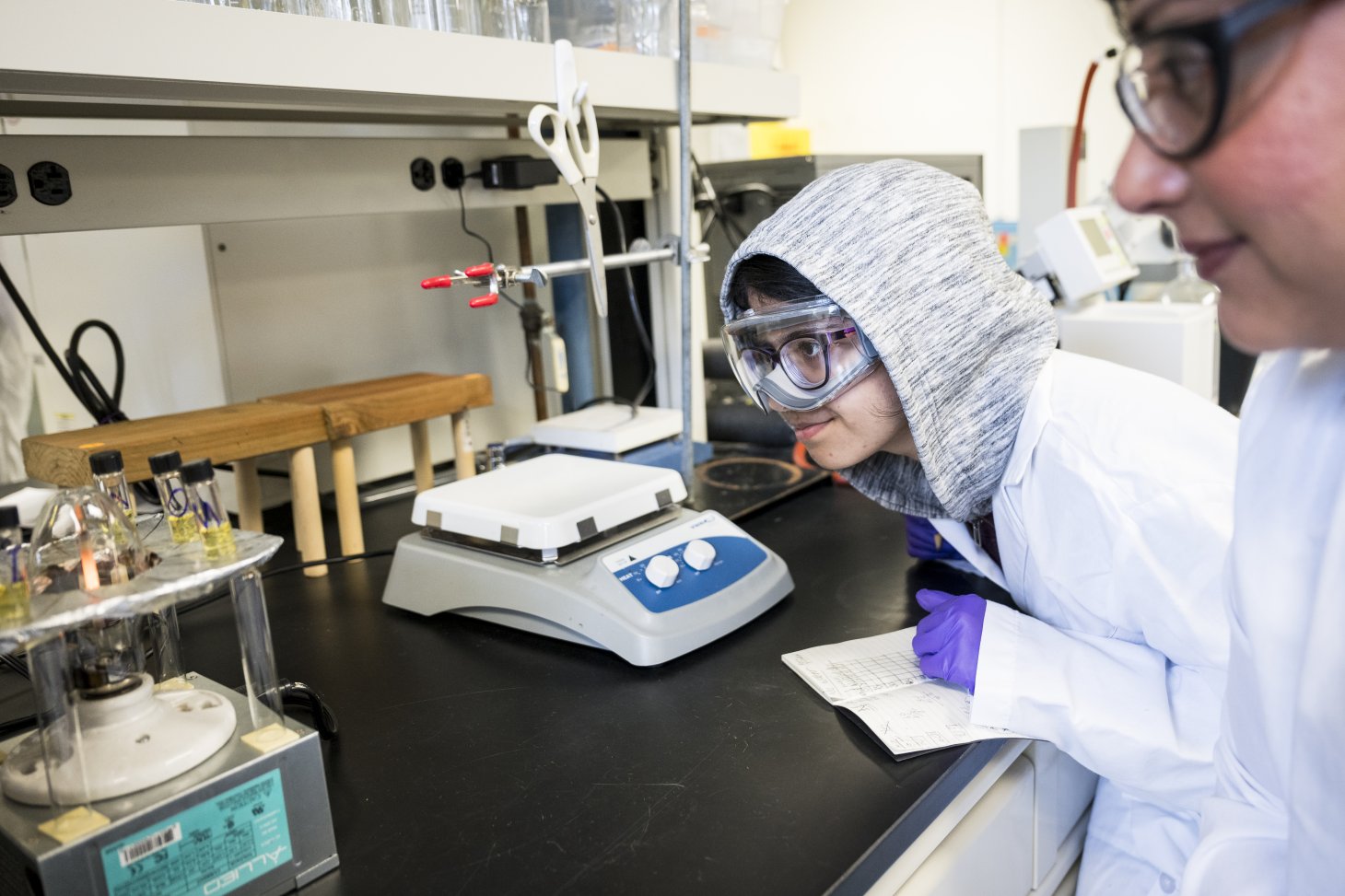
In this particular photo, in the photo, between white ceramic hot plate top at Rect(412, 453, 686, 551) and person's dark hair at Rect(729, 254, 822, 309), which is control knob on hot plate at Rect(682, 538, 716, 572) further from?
person's dark hair at Rect(729, 254, 822, 309)

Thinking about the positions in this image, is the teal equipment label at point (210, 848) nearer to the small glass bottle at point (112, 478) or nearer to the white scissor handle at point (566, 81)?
the small glass bottle at point (112, 478)

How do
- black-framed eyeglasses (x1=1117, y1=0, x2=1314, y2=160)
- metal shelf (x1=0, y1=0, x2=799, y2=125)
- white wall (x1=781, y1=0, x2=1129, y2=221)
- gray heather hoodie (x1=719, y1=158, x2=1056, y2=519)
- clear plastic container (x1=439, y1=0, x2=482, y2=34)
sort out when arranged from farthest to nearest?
white wall (x1=781, y1=0, x2=1129, y2=221) < clear plastic container (x1=439, y1=0, x2=482, y2=34) < gray heather hoodie (x1=719, y1=158, x2=1056, y2=519) < metal shelf (x1=0, y1=0, x2=799, y2=125) < black-framed eyeglasses (x1=1117, y1=0, x2=1314, y2=160)

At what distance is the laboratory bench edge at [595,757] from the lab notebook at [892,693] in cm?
1

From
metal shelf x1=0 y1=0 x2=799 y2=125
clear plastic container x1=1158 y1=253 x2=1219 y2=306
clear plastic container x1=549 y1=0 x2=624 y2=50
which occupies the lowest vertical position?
clear plastic container x1=1158 y1=253 x2=1219 y2=306

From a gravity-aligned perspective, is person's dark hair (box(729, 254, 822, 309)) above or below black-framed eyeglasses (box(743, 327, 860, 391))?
above

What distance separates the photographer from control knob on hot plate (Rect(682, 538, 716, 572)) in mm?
1104

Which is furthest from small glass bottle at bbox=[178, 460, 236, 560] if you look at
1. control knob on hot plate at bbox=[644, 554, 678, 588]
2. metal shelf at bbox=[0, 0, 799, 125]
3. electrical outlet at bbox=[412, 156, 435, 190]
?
electrical outlet at bbox=[412, 156, 435, 190]

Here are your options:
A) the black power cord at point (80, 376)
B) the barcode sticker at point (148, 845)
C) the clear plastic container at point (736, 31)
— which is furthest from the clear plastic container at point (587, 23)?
the barcode sticker at point (148, 845)

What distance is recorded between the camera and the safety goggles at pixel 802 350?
41.6 inches

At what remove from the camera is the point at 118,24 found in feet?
2.67

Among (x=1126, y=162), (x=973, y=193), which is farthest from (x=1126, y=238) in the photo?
(x=1126, y=162)

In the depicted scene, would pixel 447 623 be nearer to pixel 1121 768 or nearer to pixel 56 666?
pixel 56 666

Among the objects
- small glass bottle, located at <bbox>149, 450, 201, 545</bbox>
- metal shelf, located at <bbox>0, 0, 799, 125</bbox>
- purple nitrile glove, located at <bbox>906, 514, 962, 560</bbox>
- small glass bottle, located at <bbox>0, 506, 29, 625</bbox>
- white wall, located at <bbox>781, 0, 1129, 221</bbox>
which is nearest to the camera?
small glass bottle, located at <bbox>0, 506, 29, 625</bbox>

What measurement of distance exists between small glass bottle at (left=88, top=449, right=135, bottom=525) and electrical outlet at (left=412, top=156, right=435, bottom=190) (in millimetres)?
734
